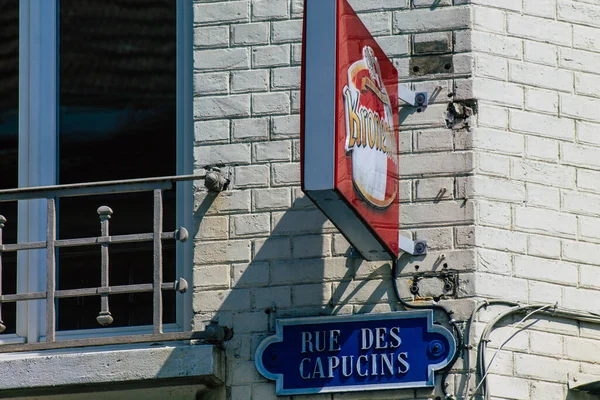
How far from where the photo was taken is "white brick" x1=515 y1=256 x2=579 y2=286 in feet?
26.1

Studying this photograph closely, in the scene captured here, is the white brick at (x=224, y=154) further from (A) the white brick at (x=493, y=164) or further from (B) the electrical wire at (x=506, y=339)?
(B) the electrical wire at (x=506, y=339)

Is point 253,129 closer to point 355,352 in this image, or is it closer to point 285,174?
point 285,174

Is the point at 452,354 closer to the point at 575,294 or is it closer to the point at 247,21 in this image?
the point at 575,294

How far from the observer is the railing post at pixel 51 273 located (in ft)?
26.6

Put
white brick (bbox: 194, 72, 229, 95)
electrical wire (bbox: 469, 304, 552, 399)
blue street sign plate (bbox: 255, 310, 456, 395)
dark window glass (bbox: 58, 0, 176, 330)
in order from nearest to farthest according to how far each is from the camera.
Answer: electrical wire (bbox: 469, 304, 552, 399), blue street sign plate (bbox: 255, 310, 456, 395), white brick (bbox: 194, 72, 229, 95), dark window glass (bbox: 58, 0, 176, 330)

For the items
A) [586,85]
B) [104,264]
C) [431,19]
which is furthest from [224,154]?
[586,85]

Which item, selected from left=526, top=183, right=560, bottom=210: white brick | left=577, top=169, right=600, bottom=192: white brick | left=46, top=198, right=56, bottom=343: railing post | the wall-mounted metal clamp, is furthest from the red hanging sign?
left=46, top=198, right=56, bottom=343: railing post

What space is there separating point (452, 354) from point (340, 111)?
1.42m

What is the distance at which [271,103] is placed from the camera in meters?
8.43

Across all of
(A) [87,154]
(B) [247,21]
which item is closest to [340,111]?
(B) [247,21]

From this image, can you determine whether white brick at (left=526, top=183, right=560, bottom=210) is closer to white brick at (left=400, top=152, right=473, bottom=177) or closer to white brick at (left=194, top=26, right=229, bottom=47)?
white brick at (left=400, top=152, right=473, bottom=177)

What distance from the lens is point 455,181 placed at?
26.3 ft

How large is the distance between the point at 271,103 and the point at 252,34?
1.39 feet

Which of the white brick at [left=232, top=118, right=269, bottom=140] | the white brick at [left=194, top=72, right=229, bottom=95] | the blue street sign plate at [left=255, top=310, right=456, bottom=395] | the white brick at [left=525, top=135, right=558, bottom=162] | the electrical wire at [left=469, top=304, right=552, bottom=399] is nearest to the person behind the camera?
the electrical wire at [left=469, top=304, right=552, bottom=399]
